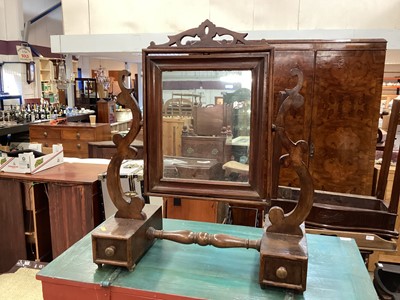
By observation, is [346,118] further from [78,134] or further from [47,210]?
[78,134]

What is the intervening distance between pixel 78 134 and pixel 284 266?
4404 mm

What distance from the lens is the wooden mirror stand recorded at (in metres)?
1.03

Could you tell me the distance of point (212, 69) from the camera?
1.10 meters

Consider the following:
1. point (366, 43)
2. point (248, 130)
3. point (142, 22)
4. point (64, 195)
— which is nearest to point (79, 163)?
point (64, 195)

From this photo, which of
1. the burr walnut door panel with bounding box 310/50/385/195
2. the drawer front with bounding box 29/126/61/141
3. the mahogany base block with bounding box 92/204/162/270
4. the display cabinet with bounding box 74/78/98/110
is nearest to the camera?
the mahogany base block with bounding box 92/204/162/270

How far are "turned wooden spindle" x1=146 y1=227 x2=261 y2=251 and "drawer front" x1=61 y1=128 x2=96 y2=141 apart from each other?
388 cm

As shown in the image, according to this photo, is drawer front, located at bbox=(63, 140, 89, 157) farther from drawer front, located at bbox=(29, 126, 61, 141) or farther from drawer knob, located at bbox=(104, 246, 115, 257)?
drawer knob, located at bbox=(104, 246, 115, 257)

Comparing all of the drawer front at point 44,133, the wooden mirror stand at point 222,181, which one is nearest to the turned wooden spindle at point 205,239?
the wooden mirror stand at point 222,181

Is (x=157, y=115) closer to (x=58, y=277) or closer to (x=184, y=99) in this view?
(x=184, y=99)

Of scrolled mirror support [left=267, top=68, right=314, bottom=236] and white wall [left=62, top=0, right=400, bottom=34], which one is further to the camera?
white wall [left=62, top=0, right=400, bottom=34]

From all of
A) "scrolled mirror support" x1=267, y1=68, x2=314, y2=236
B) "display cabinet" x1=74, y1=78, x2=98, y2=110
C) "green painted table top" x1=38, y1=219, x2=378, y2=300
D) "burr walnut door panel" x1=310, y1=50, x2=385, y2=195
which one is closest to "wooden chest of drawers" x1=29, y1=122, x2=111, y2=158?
"display cabinet" x1=74, y1=78, x2=98, y2=110

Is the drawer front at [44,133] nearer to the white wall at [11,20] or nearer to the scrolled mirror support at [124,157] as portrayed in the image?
the scrolled mirror support at [124,157]

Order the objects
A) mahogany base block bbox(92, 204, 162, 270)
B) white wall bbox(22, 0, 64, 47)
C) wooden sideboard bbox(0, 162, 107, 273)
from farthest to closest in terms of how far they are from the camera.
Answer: white wall bbox(22, 0, 64, 47), wooden sideboard bbox(0, 162, 107, 273), mahogany base block bbox(92, 204, 162, 270)

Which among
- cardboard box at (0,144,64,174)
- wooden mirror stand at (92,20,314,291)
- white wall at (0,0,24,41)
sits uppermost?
white wall at (0,0,24,41)
